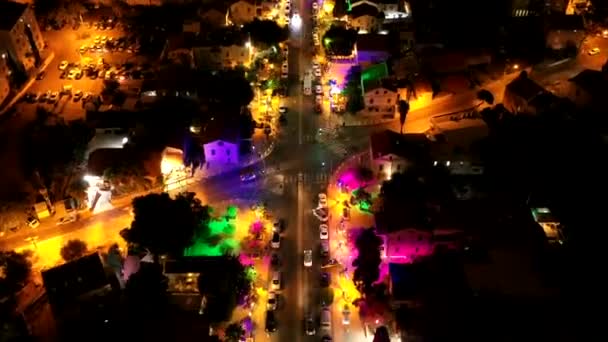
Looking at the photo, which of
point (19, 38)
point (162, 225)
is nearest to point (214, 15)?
point (19, 38)

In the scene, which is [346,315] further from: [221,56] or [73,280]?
[221,56]

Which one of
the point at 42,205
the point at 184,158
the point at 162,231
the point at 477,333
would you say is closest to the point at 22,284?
the point at 42,205

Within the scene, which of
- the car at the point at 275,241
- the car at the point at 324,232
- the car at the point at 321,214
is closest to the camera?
the car at the point at 275,241

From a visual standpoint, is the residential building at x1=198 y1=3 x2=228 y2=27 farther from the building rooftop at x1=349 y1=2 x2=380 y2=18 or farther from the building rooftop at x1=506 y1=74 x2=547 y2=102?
the building rooftop at x1=506 y1=74 x2=547 y2=102

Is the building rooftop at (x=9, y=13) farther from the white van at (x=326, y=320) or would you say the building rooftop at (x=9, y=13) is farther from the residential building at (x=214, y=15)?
the white van at (x=326, y=320)

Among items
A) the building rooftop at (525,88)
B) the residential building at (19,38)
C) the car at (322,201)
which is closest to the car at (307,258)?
the car at (322,201)

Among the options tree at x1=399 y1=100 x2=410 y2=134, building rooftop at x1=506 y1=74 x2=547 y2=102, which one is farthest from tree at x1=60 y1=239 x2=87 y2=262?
building rooftop at x1=506 y1=74 x2=547 y2=102
